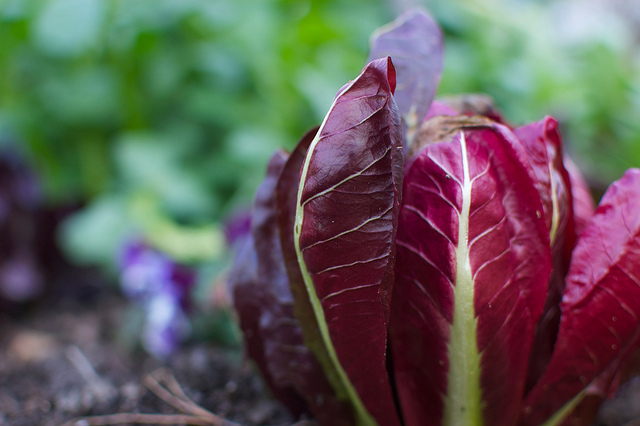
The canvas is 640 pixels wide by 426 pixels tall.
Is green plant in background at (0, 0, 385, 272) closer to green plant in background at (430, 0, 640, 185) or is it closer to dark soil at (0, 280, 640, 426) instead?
dark soil at (0, 280, 640, 426)

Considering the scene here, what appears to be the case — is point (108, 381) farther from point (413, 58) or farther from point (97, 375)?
point (413, 58)

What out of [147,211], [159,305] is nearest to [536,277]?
[159,305]

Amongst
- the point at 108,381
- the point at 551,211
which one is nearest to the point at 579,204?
the point at 551,211

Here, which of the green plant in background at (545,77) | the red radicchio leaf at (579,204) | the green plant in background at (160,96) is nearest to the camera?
the red radicchio leaf at (579,204)

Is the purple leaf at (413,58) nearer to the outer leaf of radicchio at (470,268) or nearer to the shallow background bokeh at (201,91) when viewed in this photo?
the outer leaf of radicchio at (470,268)

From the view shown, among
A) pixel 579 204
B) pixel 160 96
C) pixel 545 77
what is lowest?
pixel 579 204

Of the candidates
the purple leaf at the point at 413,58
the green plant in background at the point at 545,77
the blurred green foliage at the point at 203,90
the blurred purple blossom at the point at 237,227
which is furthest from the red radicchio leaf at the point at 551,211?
the green plant in background at the point at 545,77
